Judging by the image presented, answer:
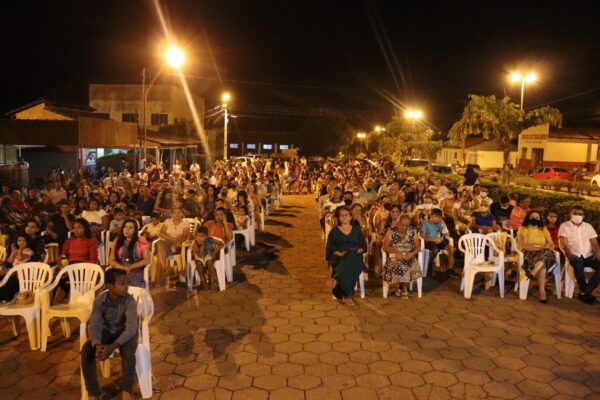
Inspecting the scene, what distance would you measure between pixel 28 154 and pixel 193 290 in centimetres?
2096

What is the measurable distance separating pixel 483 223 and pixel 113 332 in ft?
21.7

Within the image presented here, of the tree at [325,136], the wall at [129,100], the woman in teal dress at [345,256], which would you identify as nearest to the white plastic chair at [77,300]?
the woman in teal dress at [345,256]

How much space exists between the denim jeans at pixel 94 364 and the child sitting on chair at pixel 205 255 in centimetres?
316

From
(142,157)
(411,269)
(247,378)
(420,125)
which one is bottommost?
(247,378)

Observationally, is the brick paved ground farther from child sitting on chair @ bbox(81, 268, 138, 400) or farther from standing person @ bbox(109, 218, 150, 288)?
standing person @ bbox(109, 218, 150, 288)

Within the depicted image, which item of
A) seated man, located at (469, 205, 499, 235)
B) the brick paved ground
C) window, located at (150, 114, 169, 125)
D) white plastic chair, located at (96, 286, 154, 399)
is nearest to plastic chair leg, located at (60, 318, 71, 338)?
the brick paved ground

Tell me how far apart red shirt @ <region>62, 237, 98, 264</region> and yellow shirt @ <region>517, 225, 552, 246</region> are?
592cm

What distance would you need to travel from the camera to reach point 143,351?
4.48 meters

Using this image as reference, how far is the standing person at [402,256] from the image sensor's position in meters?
7.09

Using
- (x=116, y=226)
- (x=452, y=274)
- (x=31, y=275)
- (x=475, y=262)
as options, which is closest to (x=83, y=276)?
(x=31, y=275)

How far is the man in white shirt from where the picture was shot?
280 inches

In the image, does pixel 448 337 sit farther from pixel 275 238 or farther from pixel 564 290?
pixel 275 238

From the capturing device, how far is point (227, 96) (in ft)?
108

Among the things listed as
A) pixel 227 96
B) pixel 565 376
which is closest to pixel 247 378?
pixel 565 376
